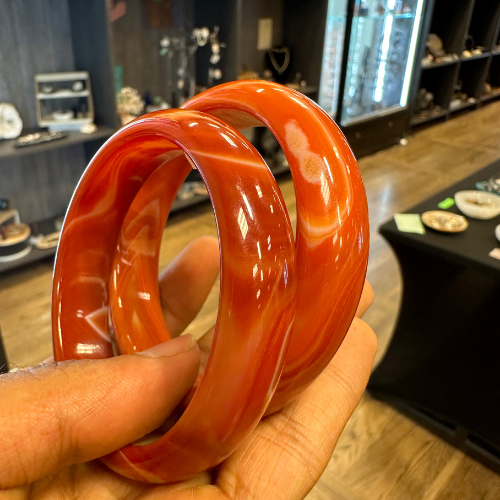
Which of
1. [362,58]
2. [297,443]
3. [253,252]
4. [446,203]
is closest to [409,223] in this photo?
[446,203]

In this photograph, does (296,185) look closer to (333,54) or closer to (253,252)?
(253,252)

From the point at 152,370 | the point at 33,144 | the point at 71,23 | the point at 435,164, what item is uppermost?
the point at 71,23

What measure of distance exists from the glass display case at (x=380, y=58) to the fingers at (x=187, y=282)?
8.44 ft

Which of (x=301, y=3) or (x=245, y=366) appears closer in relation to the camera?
(x=245, y=366)

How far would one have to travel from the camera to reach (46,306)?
1631mm

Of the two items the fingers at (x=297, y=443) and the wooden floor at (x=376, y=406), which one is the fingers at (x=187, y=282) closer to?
the fingers at (x=297, y=443)

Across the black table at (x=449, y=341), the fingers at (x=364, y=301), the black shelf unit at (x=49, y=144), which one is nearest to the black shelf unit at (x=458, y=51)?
the black shelf unit at (x=49, y=144)

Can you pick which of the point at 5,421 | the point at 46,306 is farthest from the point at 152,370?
the point at 46,306

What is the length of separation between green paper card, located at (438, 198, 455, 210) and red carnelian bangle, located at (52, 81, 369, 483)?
949 mm

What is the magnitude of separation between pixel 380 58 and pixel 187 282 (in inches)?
132

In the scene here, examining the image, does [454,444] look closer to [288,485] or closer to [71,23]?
[288,485]

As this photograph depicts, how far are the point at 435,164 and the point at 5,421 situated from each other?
3422 mm

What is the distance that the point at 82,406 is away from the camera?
1.53 ft

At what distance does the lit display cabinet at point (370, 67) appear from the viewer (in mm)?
2969
